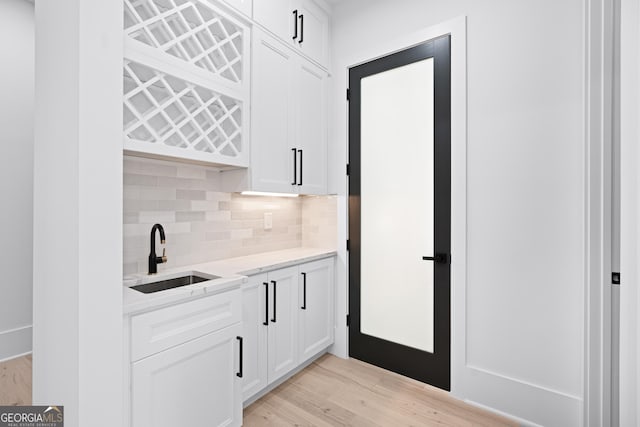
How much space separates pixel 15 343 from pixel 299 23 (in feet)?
10.5

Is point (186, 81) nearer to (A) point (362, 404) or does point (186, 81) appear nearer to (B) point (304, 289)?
(B) point (304, 289)

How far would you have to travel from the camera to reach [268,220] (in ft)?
8.45

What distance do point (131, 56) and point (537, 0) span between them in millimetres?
2197

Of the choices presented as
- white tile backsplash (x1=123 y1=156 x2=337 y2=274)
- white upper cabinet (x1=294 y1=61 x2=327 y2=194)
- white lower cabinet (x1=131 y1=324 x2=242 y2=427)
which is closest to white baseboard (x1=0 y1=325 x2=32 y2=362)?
white tile backsplash (x1=123 y1=156 x2=337 y2=274)

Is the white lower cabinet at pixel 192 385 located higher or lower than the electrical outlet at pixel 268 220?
lower

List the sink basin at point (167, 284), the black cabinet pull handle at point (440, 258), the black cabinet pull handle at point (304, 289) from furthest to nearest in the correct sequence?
the black cabinet pull handle at point (304, 289) < the black cabinet pull handle at point (440, 258) < the sink basin at point (167, 284)

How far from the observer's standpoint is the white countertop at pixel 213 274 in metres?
1.28

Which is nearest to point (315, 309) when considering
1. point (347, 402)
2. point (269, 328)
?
point (269, 328)

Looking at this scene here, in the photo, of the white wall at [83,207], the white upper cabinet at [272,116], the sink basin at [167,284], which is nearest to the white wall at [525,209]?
the white upper cabinet at [272,116]

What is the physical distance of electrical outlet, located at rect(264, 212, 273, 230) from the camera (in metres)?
2.56

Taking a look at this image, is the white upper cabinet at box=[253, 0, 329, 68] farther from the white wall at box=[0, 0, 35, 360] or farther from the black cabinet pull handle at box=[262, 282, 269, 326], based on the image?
the white wall at box=[0, 0, 35, 360]

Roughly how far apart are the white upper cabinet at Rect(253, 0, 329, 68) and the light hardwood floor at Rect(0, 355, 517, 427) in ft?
8.16

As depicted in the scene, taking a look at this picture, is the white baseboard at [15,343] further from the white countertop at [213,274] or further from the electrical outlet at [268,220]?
the electrical outlet at [268,220]
